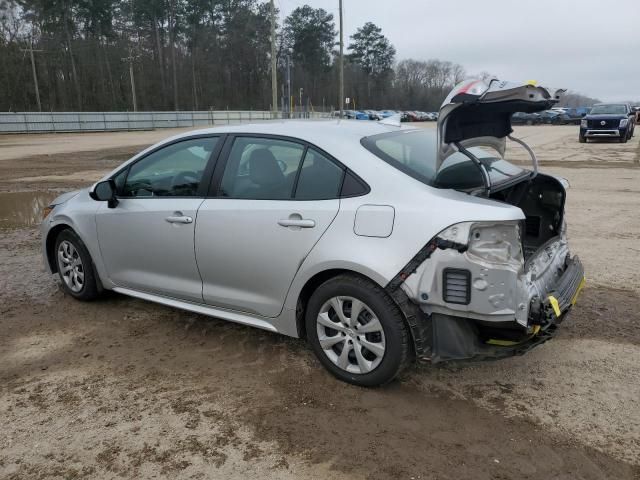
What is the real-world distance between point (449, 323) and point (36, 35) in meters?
69.1

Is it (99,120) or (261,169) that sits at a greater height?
(99,120)

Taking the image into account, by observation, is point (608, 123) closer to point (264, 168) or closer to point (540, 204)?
point (540, 204)

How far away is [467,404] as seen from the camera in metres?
3.15

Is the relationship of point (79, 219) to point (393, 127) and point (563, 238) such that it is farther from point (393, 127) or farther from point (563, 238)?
point (563, 238)

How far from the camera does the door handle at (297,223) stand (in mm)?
3244

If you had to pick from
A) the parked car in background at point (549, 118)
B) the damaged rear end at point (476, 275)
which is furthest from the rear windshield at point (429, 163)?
the parked car in background at point (549, 118)

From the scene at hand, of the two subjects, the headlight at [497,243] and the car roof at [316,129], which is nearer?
the headlight at [497,243]

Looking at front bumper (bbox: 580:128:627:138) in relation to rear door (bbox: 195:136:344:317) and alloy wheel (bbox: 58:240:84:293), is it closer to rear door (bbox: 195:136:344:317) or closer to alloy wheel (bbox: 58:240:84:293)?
rear door (bbox: 195:136:344:317)

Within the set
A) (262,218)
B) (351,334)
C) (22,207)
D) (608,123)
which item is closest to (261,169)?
(262,218)

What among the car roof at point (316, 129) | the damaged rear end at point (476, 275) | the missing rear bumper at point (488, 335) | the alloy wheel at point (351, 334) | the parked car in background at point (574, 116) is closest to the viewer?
the damaged rear end at point (476, 275)

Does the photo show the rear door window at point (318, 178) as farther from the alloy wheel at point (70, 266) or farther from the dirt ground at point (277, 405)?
the alloy wheel at point (70, 266)

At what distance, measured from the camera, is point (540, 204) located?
4.03 metres

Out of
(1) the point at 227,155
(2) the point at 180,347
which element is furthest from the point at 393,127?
(2) the point at 180,347

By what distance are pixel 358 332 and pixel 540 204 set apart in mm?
1875
